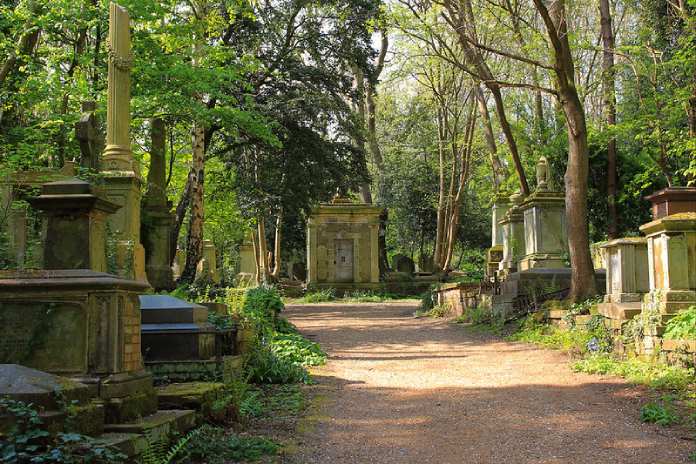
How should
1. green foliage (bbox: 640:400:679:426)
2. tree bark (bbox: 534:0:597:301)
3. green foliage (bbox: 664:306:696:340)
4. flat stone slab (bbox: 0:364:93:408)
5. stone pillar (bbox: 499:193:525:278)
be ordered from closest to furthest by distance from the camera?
flat stone slab (bbox: 0:364:93:408) < green foliage (bbox: 640:400:679:426) < green foliage (bbox: 664:306:696:340) < tree bark (bbox: 534:0:597:301) < stone pillar (bbox: 499:193:525:278)

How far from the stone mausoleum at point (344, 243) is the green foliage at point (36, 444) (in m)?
27.5

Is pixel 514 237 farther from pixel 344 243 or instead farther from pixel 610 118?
pixel 344 243

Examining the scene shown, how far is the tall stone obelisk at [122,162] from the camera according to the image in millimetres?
9625

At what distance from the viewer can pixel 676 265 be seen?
878 cm

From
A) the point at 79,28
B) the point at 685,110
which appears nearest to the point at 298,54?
the point at 79,28

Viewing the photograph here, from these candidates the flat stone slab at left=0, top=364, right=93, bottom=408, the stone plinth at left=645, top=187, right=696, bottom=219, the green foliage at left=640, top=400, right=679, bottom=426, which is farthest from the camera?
the stone plinth at left=645, top=187, right=696, bottom=219

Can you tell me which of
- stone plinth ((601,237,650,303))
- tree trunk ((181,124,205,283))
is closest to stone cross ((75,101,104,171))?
tree trunk ((181,124,205,283))

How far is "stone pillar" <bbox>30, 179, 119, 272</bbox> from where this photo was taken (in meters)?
5.43

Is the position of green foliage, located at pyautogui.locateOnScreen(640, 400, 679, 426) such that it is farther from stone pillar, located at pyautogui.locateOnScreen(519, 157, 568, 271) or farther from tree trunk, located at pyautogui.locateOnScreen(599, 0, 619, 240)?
tree trunk, located at pyautogui.locateOnScreen(599, 0, 619, 240)

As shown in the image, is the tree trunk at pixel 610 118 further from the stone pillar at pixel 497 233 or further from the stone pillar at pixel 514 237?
the stone pillar at pixel 497 233

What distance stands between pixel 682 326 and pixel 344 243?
79.3ft

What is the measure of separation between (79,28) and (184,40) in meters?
2.30

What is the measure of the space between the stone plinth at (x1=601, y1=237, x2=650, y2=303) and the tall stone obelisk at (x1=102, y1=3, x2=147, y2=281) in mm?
7102

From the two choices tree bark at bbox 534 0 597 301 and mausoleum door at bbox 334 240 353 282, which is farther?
mausoleum door at bbox 334 240 353 282
